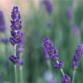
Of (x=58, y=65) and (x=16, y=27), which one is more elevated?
(x=16, y=27)

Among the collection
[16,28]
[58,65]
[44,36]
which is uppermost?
[16,28]

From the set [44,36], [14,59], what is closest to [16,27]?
[14,59]

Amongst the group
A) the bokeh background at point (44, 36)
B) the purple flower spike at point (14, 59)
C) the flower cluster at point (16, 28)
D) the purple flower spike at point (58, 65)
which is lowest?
the bokeh background at point (44, 36)

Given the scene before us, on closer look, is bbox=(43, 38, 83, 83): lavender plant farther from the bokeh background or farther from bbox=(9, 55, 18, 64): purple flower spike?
the bokeh background

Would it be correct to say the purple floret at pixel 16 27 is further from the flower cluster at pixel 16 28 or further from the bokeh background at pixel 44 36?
the bokeh background at pixel 44 36

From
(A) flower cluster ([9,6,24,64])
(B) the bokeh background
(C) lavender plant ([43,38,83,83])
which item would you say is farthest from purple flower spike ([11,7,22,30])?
(B) the bokeh background

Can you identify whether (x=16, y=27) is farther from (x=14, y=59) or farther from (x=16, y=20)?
(x=14, y=59)

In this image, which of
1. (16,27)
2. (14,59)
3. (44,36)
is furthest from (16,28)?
(44,36)

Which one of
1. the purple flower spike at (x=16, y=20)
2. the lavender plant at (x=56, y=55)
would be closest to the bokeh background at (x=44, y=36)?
the lavender plant at (x=56, y=55)

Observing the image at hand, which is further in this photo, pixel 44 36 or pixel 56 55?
pixel 44 36

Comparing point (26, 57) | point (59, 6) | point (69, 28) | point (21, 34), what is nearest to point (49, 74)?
point (26, 57)

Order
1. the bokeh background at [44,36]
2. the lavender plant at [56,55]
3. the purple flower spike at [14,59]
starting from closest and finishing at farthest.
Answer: the lavender plant at [56,55] → the purple flower spike at [14,59] → the bokeh background at [44,36]
